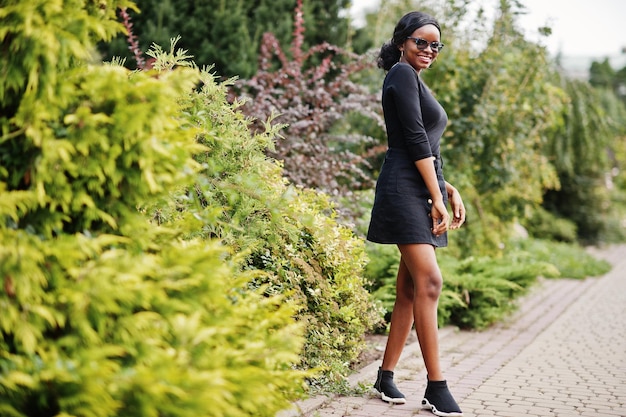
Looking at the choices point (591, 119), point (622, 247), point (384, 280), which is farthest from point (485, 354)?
point (622, 247)

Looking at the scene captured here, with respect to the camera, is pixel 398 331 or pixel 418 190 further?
pixel 398 331

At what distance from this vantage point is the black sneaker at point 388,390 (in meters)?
4.24

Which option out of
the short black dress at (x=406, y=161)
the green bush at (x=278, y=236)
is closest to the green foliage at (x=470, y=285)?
the green bush at (x=278, y=236)

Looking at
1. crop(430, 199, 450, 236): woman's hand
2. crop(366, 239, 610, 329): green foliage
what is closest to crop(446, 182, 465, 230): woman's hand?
crop(430, 199, 450, 236): woman's hand

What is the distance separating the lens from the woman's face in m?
4.10

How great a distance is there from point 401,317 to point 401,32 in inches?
67.0

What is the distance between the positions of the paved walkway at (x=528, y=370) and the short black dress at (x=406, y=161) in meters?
1.03

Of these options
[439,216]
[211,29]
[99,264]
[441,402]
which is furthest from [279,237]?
[211,29]

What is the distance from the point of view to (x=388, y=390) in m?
4.26

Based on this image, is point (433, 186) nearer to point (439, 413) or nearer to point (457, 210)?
point (457, 210)

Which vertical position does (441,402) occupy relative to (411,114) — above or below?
below

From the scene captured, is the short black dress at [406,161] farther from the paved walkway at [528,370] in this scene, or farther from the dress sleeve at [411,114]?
the paved walkway at [528,370]

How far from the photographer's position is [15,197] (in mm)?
2424

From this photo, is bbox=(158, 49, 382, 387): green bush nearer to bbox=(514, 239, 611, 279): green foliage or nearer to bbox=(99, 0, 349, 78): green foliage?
bbox=(99, 0, 349, 78): green foliage
